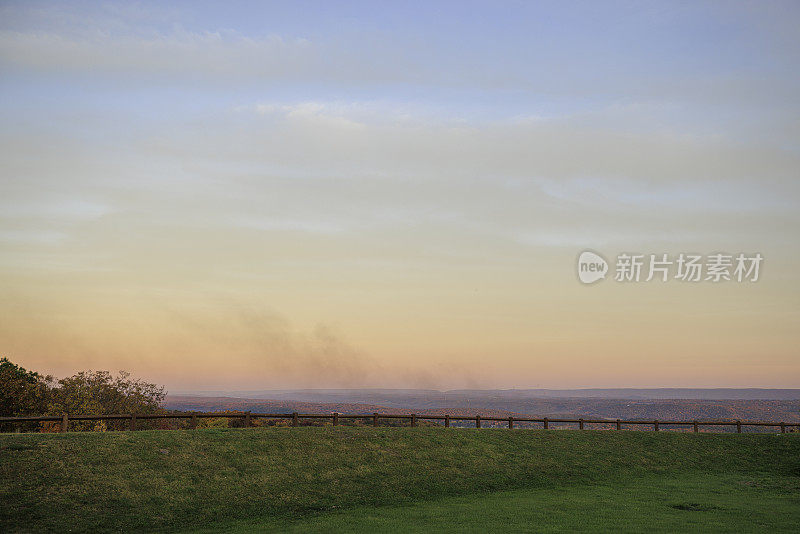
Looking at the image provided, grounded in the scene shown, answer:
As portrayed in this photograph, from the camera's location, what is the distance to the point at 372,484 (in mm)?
27453

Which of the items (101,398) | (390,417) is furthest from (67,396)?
(390,417)

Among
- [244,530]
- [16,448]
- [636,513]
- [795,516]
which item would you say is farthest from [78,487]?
[795,516]

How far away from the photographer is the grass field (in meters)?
21.2

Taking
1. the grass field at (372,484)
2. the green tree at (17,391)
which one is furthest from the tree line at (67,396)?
the grass field at (372,484)

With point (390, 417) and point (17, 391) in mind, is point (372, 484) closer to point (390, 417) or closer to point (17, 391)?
point (390, 417)

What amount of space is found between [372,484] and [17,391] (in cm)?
3753

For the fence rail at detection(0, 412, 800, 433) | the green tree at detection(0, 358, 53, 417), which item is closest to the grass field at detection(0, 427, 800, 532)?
the fence rail at detection(0, 412, 800, 433)

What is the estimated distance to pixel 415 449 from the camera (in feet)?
108

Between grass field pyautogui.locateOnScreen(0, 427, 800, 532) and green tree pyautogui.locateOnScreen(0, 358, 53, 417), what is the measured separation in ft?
91.0

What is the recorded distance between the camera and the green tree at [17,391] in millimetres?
50062

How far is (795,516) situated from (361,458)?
57.8 feet

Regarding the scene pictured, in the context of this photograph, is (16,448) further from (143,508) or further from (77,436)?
(143,508)

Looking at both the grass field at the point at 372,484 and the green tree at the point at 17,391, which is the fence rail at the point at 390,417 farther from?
Result: the green tree at the point at 17,391

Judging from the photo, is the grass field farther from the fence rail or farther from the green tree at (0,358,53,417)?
the green tree at (0,358,53,417)
